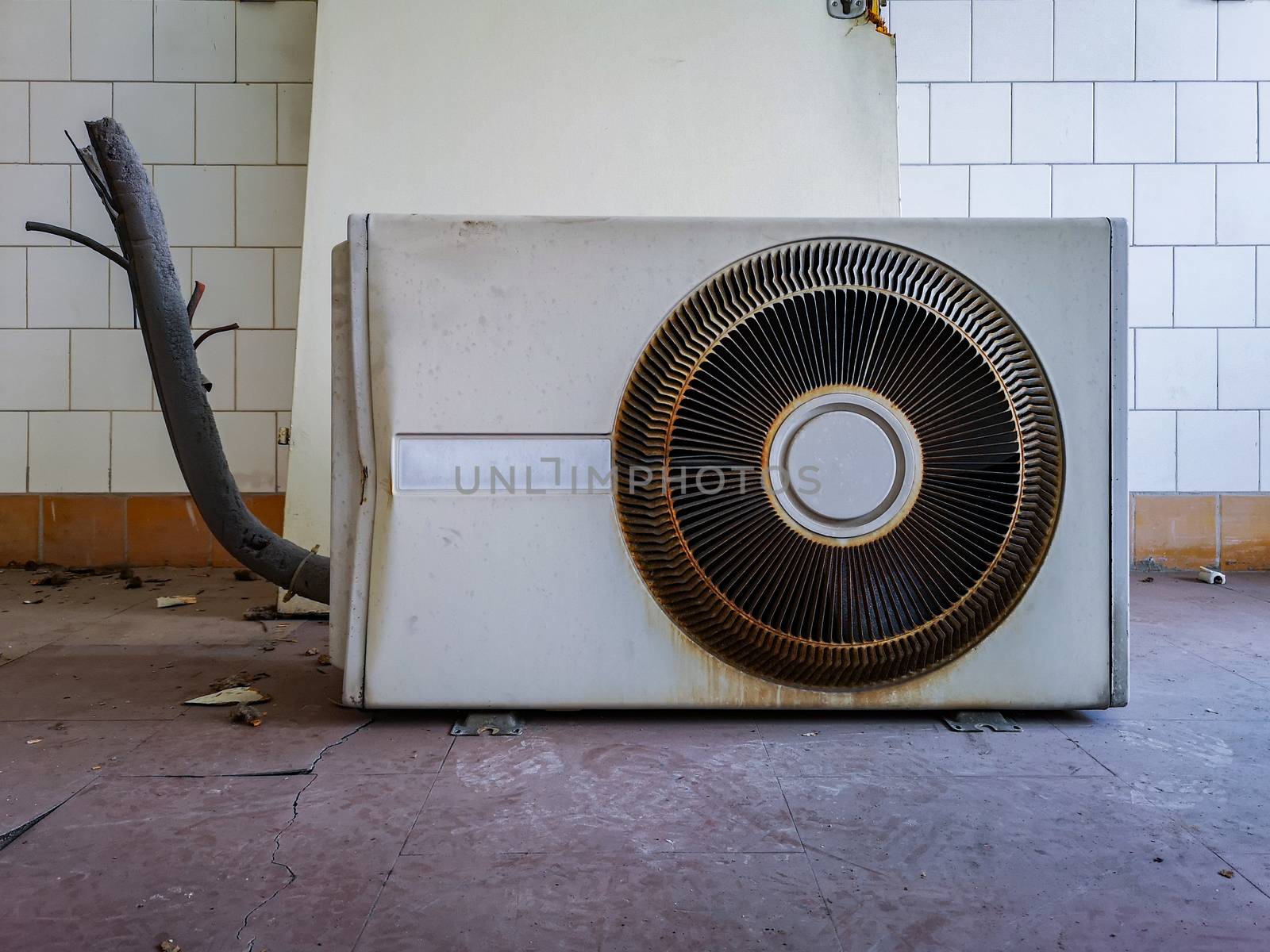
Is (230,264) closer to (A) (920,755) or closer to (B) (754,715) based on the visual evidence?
(B) (754,715)

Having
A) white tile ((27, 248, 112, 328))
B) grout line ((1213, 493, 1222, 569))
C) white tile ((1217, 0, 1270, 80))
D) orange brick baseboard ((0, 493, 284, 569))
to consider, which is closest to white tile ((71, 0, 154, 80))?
white tile ((27, 248, 112, 328))

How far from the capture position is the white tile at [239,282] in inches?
108

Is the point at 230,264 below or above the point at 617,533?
above

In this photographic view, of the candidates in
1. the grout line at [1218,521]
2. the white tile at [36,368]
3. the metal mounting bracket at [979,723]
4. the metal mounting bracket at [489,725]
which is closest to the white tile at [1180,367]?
the grout line at [1218,521]

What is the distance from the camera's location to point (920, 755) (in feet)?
3.92

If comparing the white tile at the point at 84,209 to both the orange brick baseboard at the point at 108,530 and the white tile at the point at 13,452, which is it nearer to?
the white tile at the point at 13,452

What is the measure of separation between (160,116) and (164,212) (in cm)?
30

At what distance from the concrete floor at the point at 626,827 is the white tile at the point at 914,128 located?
6.09 ft

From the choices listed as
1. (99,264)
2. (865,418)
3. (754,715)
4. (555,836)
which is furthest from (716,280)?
(99,264)

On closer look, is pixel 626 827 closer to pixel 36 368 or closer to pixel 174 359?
pixel 174 359

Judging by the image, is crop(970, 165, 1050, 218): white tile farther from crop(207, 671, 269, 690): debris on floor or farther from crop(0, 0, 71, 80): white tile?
crop(0, 0, 71, 80): white tile

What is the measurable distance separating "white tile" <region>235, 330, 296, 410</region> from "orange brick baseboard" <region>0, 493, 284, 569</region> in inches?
11.6

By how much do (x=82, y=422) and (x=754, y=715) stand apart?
245 centimetres

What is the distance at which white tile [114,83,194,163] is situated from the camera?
272cm
